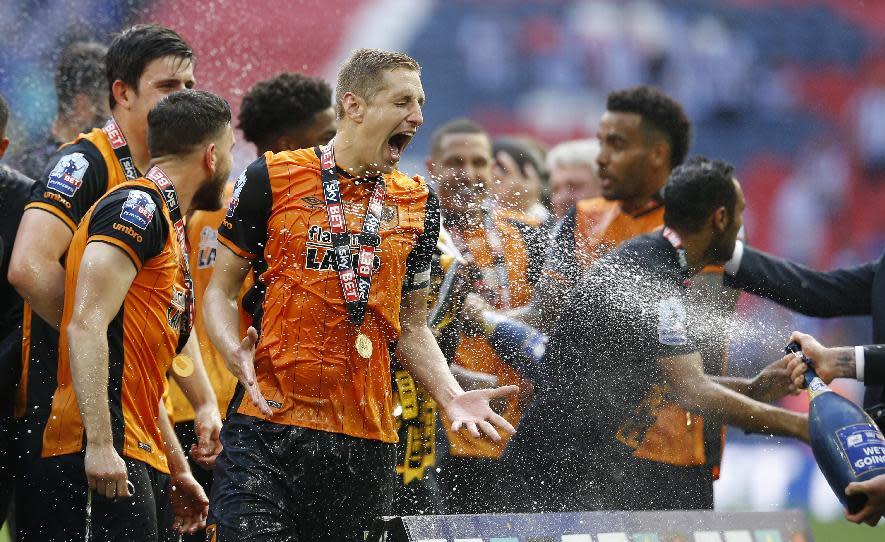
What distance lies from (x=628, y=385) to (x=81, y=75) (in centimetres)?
346

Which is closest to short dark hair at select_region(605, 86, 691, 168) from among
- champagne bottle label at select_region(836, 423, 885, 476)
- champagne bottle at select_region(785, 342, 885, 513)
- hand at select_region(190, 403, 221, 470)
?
champagne bottle at select_region(785, 342, 885, 513)

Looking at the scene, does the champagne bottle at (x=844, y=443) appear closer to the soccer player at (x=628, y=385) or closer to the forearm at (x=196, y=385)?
the soccer player at (x=628, y=385)

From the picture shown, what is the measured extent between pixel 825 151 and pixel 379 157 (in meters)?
12.7

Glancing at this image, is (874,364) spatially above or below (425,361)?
below

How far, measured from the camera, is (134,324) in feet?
15.3

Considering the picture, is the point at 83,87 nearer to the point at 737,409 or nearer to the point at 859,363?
the point at 737,409

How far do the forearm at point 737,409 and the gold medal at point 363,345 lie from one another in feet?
7.09

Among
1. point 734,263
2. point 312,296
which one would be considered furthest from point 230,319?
point 734,263

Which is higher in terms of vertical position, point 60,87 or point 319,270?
point 60,87

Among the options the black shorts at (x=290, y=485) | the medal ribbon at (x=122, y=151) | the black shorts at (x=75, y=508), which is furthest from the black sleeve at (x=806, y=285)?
the black shorts at (x=75, y=508)

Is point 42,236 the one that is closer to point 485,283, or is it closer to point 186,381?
point 186,381

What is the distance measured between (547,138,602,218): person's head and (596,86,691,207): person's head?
4.01ft

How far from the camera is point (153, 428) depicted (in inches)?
189

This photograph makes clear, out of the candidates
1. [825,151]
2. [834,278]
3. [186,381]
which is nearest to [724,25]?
[825,151]
